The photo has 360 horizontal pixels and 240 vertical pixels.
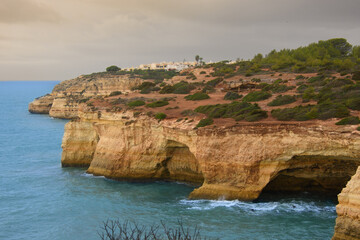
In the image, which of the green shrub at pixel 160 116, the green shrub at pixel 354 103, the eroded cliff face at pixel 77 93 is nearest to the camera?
the green shrub at pixel 354 103

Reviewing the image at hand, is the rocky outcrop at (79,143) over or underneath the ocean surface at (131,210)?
over

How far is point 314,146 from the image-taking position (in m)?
19.8

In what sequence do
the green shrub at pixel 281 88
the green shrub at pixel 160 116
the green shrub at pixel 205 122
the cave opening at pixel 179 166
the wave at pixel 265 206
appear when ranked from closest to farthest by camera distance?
the wave at pixel 265 206 < the green shrub at pixel 205 122 < the cave opening at pixel 179 166 < the green shrub at pixel 160 116 < the green shrub at pixel 281 88

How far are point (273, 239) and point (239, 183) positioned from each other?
15.9ft

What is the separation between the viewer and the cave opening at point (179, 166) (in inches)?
1032

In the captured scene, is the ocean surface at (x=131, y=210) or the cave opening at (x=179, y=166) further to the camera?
the cave opening at (x=179, y=166)

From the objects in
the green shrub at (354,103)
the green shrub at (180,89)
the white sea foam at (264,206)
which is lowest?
the white sea foam at (264,206)

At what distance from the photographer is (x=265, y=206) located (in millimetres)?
21422

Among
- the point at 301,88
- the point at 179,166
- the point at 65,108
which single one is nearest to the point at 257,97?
the point at 301,88

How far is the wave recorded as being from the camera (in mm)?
20837

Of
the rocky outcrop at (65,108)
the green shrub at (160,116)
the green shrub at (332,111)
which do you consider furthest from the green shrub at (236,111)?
the rocky outcrop at (65,108)

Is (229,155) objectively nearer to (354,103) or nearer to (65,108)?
(354,103)

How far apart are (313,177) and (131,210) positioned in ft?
34.7

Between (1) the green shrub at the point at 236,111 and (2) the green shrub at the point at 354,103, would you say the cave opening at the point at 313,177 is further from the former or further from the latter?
(2) the green shrub at the point at 354,103
